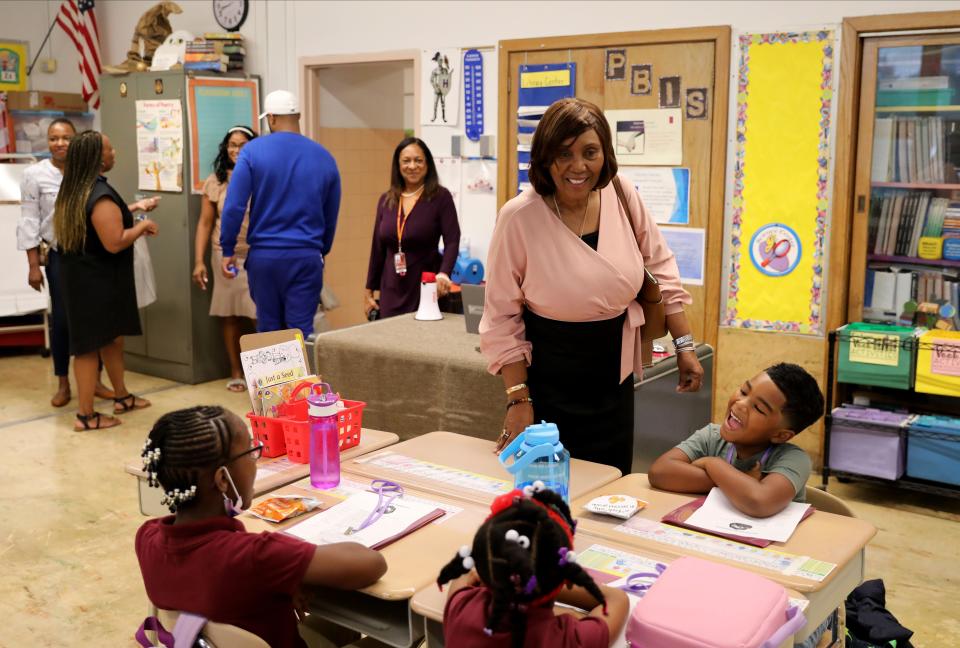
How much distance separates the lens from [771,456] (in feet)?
7.72

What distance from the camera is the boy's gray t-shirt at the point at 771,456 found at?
2.29 meters

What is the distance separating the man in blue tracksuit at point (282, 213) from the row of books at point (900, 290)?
2.74 meters

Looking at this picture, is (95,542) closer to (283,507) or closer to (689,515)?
(283,507)

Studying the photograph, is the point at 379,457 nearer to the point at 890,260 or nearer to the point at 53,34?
the point at 890,260

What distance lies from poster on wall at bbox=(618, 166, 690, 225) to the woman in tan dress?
2.55m

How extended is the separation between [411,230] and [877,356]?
2.34m

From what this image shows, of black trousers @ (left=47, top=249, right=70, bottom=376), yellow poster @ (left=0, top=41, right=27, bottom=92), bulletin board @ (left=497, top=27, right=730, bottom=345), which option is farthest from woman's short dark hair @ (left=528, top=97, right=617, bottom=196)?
yellow poster @ (left=0, top=41, right=27, bottom=92)

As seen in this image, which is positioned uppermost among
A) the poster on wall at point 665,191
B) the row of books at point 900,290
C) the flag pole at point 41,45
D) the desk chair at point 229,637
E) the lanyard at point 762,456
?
the flag pole at point 41,45

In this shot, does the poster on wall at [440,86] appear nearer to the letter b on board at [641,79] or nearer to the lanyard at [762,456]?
the letter b on board at [641,79]

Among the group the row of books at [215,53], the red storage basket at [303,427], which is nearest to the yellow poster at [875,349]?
the red storage basket at [303,427]

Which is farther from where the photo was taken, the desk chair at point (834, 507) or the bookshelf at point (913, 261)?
the bookshelf at point (913, 261)

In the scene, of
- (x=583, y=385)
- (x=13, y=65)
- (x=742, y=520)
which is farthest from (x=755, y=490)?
(x=13, y=65)

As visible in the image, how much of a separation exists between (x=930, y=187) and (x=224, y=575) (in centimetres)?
393

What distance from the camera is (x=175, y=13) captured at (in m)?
7.01
